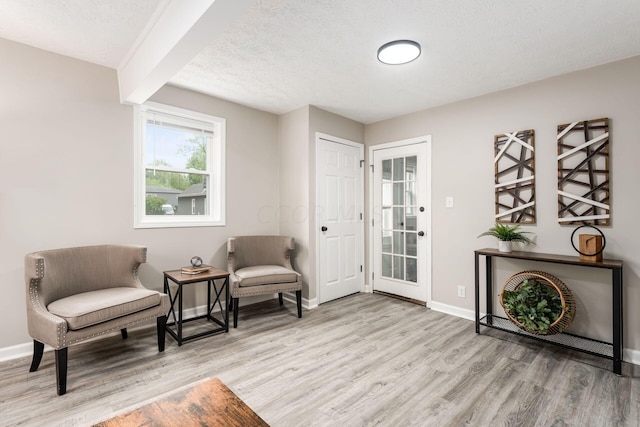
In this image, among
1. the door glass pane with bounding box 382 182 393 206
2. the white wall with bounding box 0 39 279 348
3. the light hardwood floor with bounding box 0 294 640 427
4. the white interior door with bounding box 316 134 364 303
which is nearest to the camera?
the light hardwood floor with bounding box 0 294 640 427

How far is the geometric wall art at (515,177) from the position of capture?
116 inches

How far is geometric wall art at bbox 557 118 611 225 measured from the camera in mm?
2568

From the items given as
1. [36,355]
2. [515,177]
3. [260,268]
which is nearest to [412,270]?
[515,177]

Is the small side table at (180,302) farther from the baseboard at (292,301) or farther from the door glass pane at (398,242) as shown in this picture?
the door glass pane at (398,242)

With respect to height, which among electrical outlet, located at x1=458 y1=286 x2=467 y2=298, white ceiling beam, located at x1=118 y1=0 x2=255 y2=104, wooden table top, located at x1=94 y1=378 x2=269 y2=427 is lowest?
electrical outlet, located at x1=458 y1=286 x2=467 y2=298

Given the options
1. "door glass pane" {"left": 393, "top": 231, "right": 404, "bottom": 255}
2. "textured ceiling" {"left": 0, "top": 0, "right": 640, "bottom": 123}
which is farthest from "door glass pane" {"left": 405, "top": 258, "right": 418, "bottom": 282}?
"textured ceiling" {"left": 0, "top": 0, "right": 640, "bottom": 123}

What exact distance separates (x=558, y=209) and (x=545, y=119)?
0.87 m

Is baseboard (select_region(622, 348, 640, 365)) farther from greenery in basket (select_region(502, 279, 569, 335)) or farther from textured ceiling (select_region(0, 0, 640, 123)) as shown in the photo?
textured ceiling (select_region(0, 0, 640, 123))

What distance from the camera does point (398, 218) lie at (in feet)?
13.4

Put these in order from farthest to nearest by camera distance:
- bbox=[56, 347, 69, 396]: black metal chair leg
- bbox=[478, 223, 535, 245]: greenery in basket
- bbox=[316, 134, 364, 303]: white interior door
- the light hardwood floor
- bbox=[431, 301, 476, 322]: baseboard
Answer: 1. bbox=[316, 134, 364, 303]: white interior door
2. bbox=[431, 301, 476, 322]: baseboard
3. bbox=[478, 223, 535, 245]: greenery in basket
4. bbox=[56, 347, 69, 396]: black metal chair leg
5. the light hardwood floor

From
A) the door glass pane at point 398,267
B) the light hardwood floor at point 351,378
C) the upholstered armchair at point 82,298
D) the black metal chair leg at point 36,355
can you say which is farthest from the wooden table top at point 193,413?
the door glass pane at point 398,267

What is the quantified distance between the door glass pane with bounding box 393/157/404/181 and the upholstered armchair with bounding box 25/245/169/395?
9.98 feet

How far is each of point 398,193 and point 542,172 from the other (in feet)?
5.25

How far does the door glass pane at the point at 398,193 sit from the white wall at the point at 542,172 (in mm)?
453
